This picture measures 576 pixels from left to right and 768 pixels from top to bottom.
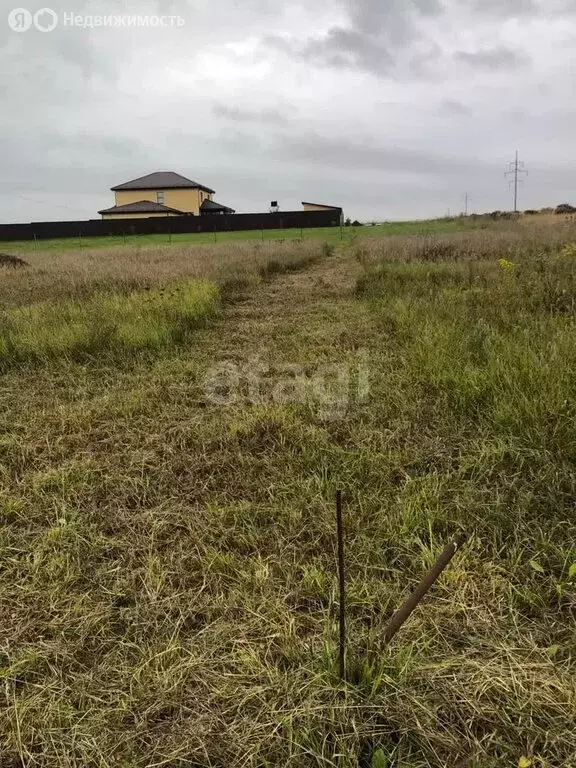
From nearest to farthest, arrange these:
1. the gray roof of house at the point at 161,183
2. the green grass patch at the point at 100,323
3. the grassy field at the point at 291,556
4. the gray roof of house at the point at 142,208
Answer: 1. the grassy field at the point at 291,556
2. the green grass patch at the point at 100,323
3. the gray roof of house at the point at 142,208
4. the gray roof of house at the point at 161,183

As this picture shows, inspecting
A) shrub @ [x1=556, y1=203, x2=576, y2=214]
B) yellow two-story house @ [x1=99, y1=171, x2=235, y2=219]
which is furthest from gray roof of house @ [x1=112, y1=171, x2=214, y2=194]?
shrub @ [x1=556, y1=203, x2=576, y2=214]

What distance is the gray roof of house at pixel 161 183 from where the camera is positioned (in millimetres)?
48344

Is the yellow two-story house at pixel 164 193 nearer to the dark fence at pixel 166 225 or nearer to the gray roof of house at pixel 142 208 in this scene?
the gray roof of house at pixel 142 208

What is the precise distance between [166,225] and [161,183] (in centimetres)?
1844

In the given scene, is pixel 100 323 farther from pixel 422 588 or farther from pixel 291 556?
pixel 422 588

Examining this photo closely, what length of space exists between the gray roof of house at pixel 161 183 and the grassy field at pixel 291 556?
4849 centimetres

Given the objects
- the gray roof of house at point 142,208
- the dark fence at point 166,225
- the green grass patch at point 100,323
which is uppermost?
the gray roof of house at point 142,208

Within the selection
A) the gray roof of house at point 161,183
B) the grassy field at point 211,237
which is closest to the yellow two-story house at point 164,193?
the gray roof of house at point 161,183

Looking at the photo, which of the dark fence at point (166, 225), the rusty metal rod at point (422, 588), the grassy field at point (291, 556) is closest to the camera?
the rusty metal rod at point (422, 588)

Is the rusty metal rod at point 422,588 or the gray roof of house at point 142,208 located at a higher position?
the gray roof of house at point 142,208

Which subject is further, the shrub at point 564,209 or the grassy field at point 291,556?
the shrub at point 564,209

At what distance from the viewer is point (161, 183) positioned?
4906cm

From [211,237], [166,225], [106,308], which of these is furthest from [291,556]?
[166,225]

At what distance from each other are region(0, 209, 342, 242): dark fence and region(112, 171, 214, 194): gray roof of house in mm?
16159
